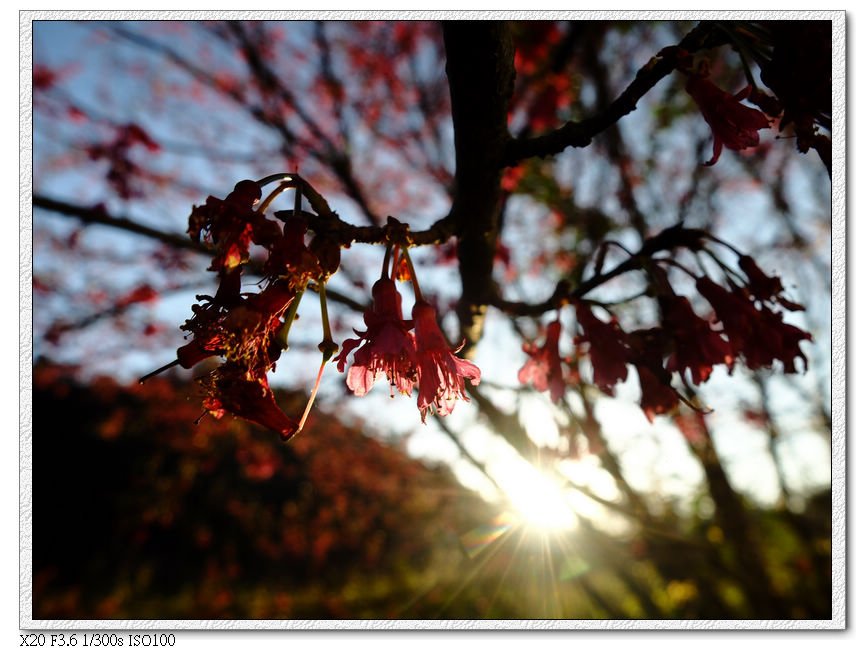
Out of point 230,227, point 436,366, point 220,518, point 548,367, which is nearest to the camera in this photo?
point 230,227

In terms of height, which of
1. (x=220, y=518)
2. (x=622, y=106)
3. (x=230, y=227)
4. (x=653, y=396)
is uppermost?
(x=622, y=106)

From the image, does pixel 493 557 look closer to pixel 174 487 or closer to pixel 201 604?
pixel 174 487

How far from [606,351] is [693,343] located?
15 centimetres

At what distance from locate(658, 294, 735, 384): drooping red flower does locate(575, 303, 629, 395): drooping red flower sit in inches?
3.6

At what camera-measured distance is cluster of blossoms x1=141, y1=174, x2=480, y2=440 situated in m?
0.62

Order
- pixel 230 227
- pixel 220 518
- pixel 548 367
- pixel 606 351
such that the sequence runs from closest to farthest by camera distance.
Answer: pixel 230 227
pixel 606 351
pixel 548 367
pixel 220 518

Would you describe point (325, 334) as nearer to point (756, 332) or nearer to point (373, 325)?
point (373, 325)

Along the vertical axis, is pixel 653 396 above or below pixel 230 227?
below

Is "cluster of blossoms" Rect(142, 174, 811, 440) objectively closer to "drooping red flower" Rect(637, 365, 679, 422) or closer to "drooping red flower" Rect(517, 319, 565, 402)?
"drooping red flower" Rect(637, 365, 679, 422)

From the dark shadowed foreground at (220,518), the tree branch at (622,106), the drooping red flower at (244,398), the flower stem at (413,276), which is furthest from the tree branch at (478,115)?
the dark shadowed foreground at (220,518)

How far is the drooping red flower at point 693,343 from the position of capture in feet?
2.89

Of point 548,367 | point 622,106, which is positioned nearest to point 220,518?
point 548,367

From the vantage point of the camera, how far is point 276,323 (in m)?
0.67

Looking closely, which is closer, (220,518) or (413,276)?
(413,276)
